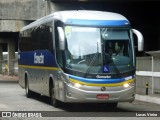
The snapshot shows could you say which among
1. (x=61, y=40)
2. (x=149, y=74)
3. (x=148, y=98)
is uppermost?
(x=61, y=40)

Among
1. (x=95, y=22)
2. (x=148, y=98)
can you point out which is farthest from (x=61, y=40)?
(x=148, y=98)

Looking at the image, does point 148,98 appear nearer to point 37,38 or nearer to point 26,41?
point 37,38

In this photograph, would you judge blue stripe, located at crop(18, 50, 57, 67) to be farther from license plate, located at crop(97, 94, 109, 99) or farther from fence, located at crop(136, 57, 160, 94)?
fence, located at crop(136, 57, 160, 94)

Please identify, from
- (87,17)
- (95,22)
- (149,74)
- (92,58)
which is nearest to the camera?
(92,58)

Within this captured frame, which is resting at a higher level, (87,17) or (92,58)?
(87,17)

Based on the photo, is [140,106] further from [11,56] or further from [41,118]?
[11,56]

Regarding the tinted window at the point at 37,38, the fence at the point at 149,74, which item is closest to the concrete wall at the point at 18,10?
the tinted window at the point at 37,38

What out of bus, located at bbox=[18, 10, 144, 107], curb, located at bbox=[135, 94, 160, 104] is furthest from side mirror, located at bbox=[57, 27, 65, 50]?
curb, located at bbox=[135, 94, 160, 104]

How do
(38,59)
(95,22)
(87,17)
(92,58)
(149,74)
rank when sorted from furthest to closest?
(149,74), (38,59), (87,17), (95,22), (92,58)

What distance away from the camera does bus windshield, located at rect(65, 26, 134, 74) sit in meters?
16.0

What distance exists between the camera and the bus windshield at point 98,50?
1597cm

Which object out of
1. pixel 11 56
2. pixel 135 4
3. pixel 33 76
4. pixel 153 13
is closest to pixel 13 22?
pixel 135 4

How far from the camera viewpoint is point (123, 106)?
19016 mm

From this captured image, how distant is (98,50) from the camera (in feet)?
52.7
